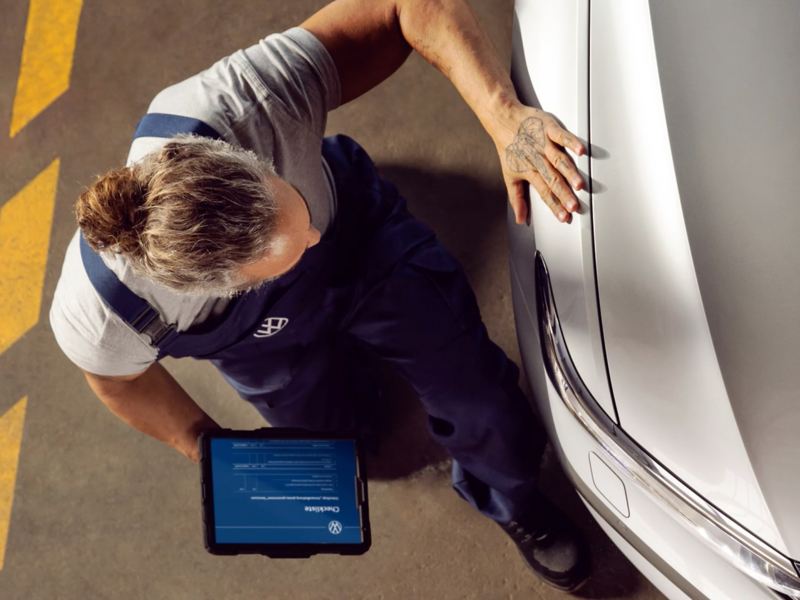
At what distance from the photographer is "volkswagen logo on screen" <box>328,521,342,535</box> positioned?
5.58 feet

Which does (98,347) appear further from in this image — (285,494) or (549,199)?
(549,199)

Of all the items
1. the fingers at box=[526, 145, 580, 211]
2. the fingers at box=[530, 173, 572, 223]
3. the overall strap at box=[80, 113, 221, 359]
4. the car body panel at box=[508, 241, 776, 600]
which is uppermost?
the fingers at box=[526, 145, 580, 211]

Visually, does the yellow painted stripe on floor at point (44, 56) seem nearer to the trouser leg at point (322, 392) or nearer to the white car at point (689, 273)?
the trouser leg at point (322, 392)

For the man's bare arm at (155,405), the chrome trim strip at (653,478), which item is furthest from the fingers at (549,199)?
the man's bare arm at (155,405)

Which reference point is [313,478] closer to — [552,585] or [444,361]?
[444,361]

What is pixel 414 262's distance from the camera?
5.66 feet

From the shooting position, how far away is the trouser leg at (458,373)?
1.72 meters

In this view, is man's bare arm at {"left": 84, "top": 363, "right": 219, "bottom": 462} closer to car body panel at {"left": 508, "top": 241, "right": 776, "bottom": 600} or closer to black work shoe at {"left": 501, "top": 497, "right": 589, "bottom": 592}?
car body panel at {"left": 508, "top": 241, "right": 776, "bottom": 600}

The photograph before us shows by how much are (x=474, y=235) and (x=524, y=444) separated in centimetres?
64

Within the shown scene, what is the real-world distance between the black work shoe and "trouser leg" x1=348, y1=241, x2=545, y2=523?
0.05 meters

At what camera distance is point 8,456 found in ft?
7.51

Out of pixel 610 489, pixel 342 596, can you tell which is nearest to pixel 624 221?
pixel 610 489

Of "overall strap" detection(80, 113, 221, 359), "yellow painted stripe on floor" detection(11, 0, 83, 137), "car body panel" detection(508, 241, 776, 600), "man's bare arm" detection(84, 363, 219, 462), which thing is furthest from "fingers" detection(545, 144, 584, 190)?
"yellow painted stripe on floor" detection(11, 0, 83, 137)

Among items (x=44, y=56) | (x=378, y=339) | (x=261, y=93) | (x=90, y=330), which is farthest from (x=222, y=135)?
(x=44, y=56)
